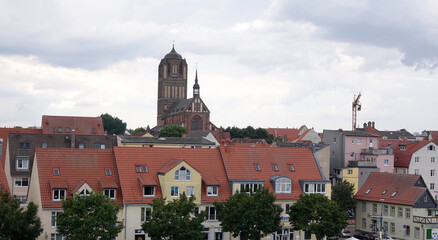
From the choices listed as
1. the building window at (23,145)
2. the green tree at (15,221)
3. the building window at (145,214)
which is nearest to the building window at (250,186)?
the building window at (145,214)

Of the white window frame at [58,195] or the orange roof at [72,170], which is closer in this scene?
the white window frame at [58,195]

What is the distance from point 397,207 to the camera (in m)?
83.2

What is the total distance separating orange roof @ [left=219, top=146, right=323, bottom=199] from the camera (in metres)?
76.0

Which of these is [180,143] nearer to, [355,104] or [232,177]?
[232,177]

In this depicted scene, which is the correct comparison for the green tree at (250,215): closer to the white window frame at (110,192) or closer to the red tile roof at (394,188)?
the white window frame at (110,192)

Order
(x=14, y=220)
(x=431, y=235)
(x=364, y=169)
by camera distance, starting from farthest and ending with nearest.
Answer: (x=364, y=169), (x=431, y=235), (x=14, y=220)

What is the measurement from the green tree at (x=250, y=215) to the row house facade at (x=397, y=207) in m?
22.5

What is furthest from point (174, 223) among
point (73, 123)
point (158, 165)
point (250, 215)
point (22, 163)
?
point (73, 123)

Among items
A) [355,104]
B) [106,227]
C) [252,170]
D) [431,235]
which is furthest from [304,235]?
[355,104]

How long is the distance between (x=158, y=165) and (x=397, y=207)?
105 feet

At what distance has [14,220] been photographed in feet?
180

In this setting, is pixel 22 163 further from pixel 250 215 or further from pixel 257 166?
pixel 250 215

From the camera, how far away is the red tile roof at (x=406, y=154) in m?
110

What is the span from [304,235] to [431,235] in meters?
16.7
